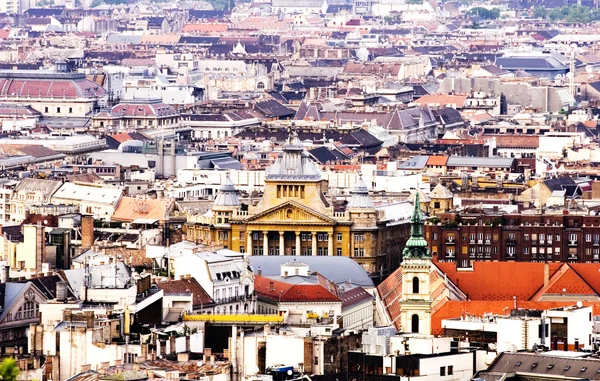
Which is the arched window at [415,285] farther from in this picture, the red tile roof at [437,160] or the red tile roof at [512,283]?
the red tile roof at [437,160]

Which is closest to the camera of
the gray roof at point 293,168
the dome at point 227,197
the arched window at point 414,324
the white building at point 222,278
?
the arched window at point 414,324

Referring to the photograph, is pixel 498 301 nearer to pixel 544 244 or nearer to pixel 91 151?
pixel 544 244

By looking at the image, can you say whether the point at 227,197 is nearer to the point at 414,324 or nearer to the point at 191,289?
the point at 191,289

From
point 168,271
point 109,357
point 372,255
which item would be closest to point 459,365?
point 109,357

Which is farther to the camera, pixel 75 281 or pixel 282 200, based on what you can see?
pixel 282 200

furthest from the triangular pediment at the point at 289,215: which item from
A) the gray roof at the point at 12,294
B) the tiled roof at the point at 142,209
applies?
the gray roof at the point at 12,294

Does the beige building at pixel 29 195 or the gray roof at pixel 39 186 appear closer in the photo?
the beige building at pixel 29 195

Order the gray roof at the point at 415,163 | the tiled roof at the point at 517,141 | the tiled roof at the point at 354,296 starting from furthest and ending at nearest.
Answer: the tiled roof at the point at 517,141, the gray roof at the point at 415,163, the tiled roof at the point at 354,296

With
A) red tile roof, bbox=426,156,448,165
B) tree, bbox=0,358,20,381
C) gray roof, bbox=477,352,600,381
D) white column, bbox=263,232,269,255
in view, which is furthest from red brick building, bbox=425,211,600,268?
tree, bbox=0,358,20,381
